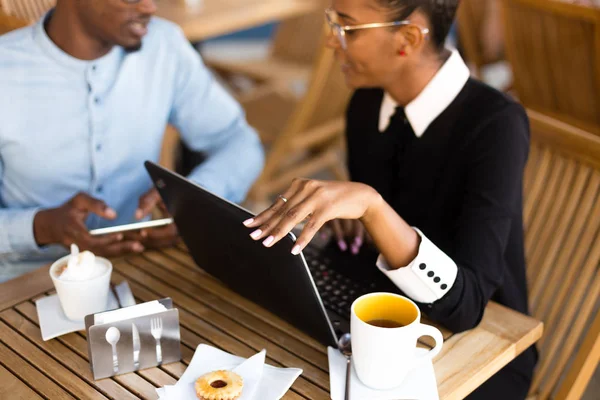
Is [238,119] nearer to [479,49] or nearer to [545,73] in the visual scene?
[545,73]

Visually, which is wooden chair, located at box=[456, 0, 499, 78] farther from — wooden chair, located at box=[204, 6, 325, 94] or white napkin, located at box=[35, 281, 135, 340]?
white napkin, located at box=[35, 281, 135, 340]

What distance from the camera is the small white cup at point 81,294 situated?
1118 millimetres

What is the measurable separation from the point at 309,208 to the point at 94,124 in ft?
2.33

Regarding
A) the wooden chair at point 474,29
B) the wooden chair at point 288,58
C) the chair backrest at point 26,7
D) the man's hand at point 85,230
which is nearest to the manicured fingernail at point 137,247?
the man's hand at point 85,230

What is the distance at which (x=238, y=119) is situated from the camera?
1.80 metres

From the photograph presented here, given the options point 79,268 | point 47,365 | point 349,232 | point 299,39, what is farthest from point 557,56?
point 47,365

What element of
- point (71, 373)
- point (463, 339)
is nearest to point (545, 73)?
point (463, 339)

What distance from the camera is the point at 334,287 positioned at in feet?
4.18

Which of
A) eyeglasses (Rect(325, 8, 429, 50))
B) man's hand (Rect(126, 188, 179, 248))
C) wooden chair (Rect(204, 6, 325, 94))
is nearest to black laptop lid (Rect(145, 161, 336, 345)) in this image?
man's hand (Rect(126, 188, 179, 248))

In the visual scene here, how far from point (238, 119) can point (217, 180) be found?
24 cm

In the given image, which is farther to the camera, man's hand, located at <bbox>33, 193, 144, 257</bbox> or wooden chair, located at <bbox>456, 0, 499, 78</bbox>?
wooden chair, located at <bbox>456, 0, 499, 78</bbox>

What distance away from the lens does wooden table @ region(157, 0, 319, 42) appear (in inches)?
123

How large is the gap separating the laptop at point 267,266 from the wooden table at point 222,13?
76.8 inches

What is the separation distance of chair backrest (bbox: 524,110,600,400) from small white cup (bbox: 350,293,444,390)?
1.58 ft
